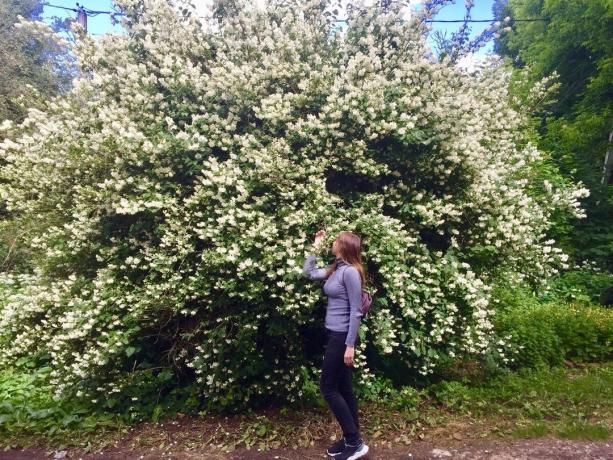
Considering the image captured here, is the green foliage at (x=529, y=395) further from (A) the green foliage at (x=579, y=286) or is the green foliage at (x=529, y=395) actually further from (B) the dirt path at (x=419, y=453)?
(A) the green foliage at (x=579, y=286)

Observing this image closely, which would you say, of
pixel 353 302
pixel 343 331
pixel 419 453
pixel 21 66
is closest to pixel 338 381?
pixel 343 331

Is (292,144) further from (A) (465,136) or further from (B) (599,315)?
(B) (599,315)

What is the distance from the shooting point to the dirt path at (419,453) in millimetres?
3939

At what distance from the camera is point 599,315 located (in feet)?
23.8

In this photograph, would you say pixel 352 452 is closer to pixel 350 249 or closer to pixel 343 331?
pixel 343 331

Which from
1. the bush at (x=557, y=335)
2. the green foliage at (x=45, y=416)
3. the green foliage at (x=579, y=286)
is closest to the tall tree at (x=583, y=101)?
the green foliage at (x=579, y=286)

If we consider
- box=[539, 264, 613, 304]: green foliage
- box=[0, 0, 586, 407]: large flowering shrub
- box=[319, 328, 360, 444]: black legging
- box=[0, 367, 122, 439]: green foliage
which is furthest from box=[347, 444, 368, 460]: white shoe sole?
box=[539, 264, 613, 304]: green foliage

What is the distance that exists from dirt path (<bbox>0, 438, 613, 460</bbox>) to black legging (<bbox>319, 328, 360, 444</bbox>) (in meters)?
0.45

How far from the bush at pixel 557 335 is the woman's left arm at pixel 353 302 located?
3.63 m

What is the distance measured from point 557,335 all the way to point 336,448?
15.2 feet

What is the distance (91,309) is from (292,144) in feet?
9.25

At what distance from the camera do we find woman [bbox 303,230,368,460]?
3.57m

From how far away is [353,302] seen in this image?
357 centimetres

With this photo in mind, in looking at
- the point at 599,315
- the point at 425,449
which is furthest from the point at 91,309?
the point at 599,315
